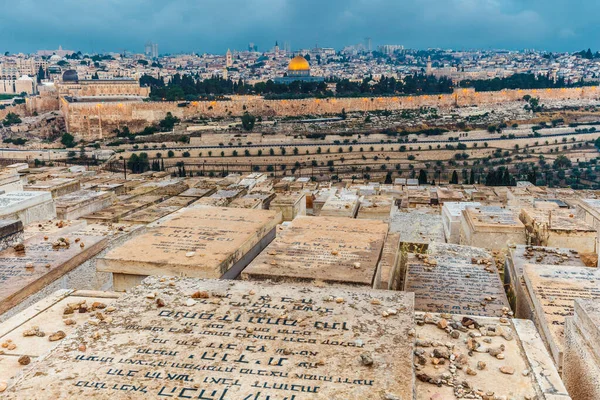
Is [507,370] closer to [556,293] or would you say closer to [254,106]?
[556,293]

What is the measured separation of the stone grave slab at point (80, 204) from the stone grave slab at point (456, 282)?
12.2 feet

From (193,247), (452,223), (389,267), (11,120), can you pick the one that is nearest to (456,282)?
(389,267)

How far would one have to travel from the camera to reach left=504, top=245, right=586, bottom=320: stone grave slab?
4.04 metres

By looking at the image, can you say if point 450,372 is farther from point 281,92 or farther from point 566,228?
point 281,92

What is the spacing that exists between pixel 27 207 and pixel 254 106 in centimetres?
3927

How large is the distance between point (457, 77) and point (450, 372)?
85.2 meters

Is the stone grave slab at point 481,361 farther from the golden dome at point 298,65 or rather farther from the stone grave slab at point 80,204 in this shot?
the golden dome at point 298,65

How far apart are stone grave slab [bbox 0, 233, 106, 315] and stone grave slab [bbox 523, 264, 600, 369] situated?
8.97 ft

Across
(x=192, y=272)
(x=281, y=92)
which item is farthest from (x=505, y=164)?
(x=192, y=272)

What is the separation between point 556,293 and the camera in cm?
351

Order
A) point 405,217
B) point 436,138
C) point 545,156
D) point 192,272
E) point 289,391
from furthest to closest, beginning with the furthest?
point 436,138, point 545,156, point 405,217, point 192,272, point 289,391

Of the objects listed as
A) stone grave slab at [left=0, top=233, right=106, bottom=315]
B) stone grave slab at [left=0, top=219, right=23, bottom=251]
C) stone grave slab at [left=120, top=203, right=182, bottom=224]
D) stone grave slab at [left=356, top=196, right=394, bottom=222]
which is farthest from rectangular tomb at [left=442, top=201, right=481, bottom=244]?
stone grave slab at [left=0, top=219, right=23, bottom=251]

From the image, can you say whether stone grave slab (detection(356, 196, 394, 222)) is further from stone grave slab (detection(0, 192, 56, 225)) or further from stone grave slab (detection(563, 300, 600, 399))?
stone grave slab (detection(563, 300, 600, 399))

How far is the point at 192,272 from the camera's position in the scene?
3.18m
